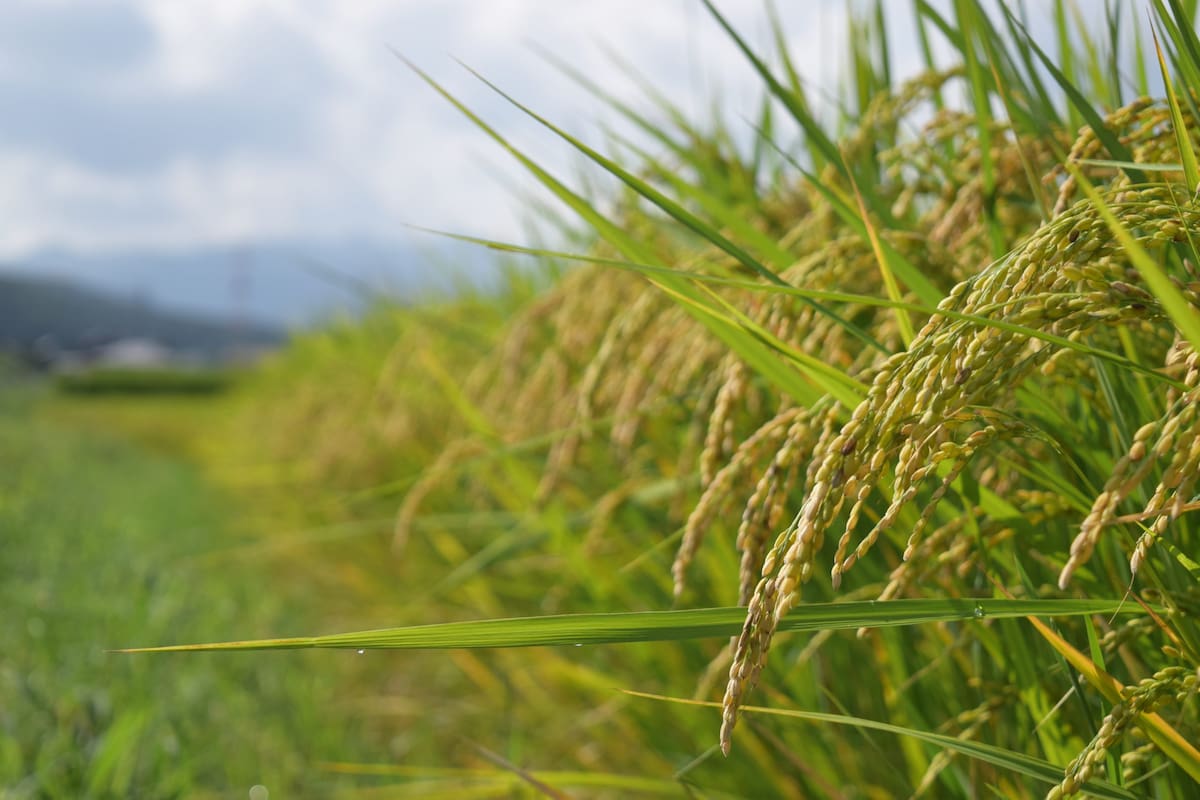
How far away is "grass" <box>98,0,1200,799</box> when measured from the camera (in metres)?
0.63

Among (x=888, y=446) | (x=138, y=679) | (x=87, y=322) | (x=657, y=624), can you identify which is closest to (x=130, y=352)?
(x=87, y=322)

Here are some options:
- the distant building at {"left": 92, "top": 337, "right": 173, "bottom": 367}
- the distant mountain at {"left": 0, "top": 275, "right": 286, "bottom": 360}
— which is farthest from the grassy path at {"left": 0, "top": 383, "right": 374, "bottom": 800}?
the distant mountain at {"left": 0, "top": 275, "right": 286, "bottom": 360}

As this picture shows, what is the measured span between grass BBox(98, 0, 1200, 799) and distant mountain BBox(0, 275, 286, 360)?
11458 centimetres

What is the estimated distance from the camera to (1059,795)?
26.0 inches

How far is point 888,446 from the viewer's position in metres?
0.59

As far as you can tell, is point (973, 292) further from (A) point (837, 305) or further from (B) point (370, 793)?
(B) point (370, 793)

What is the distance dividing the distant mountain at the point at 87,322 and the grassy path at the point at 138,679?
111235 mm

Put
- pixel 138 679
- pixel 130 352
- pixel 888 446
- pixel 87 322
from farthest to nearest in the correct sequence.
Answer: pixel 87 322 < pixel 130 352 < pixel 138 679 < pixel 888 446

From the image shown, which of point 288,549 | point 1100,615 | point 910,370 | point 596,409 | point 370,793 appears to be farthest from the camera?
point 288,549

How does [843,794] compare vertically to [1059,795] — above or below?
below

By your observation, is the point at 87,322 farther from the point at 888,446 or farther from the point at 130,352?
the point at 888,446

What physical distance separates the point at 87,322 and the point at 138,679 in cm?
14835

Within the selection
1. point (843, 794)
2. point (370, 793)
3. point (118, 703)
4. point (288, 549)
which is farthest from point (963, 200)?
point (288, 549)

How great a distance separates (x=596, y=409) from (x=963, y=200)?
0.71 meters
